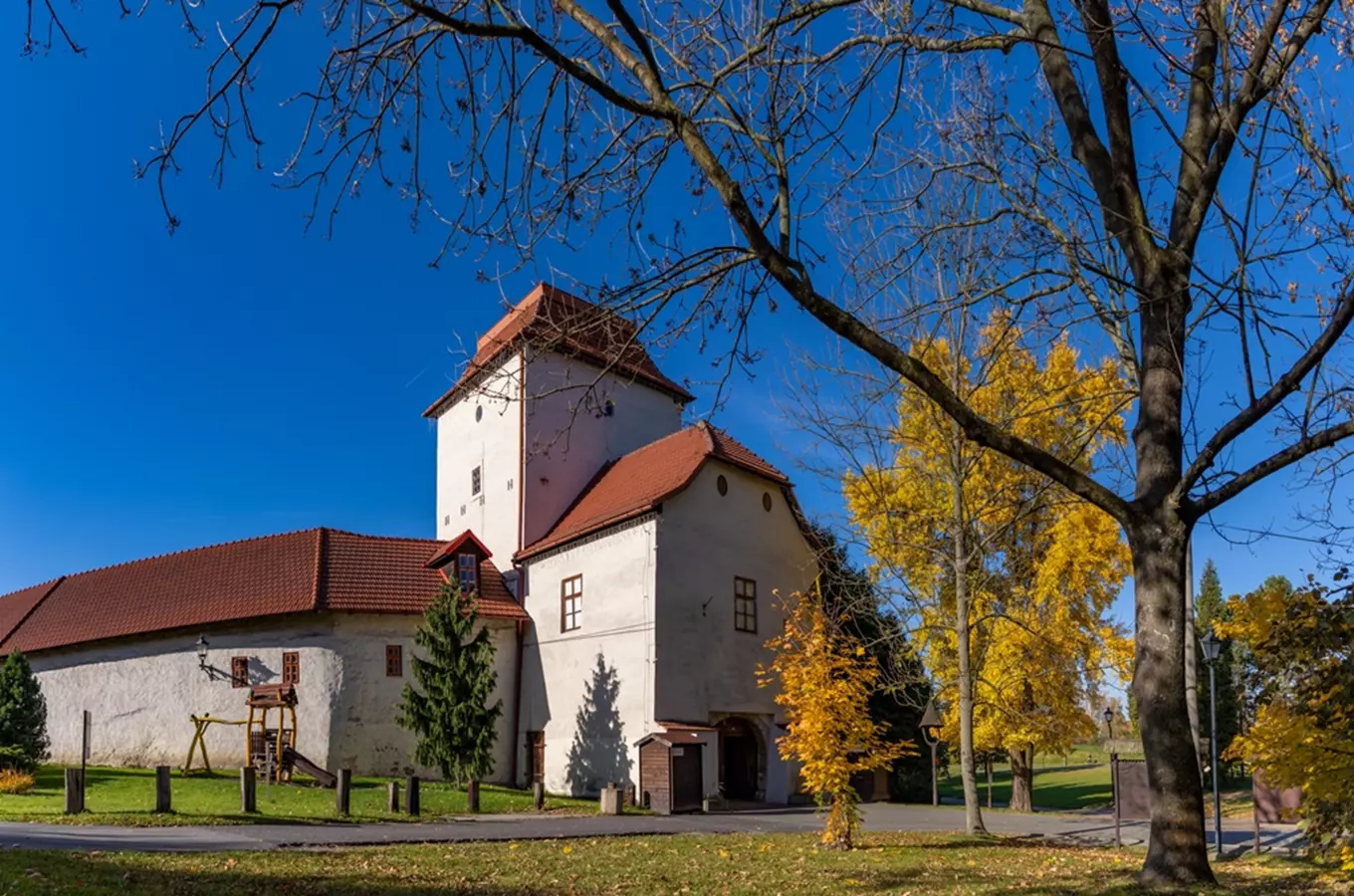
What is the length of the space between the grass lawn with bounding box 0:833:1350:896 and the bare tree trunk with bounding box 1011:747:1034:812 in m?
13.1

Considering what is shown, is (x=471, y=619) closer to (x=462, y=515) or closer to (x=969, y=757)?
(x=462, y=515)

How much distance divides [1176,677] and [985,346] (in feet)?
38.8

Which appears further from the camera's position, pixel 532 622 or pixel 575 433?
pixel 575 433

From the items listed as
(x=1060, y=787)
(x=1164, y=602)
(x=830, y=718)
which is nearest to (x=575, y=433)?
(x=830, y=718)

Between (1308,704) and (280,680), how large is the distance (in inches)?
1024

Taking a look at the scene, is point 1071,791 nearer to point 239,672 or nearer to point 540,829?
point 540,829

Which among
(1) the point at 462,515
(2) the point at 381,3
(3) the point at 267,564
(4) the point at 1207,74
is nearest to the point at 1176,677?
(4) the point at 1207,74

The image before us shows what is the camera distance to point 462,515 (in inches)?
1395

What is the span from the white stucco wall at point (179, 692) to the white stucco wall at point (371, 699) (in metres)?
0.34

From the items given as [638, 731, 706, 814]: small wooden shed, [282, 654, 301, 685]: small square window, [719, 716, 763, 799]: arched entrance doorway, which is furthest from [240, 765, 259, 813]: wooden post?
[719, 716, 763, 799]: arched entrance doorway

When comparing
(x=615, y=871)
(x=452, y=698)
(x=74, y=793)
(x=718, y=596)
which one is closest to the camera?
(x=615, y=871)

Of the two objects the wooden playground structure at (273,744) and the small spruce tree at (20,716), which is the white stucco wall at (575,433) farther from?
the small spruce tree at (20,716)

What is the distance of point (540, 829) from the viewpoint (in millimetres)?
17953

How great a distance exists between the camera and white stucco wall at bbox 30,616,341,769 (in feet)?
91.2
